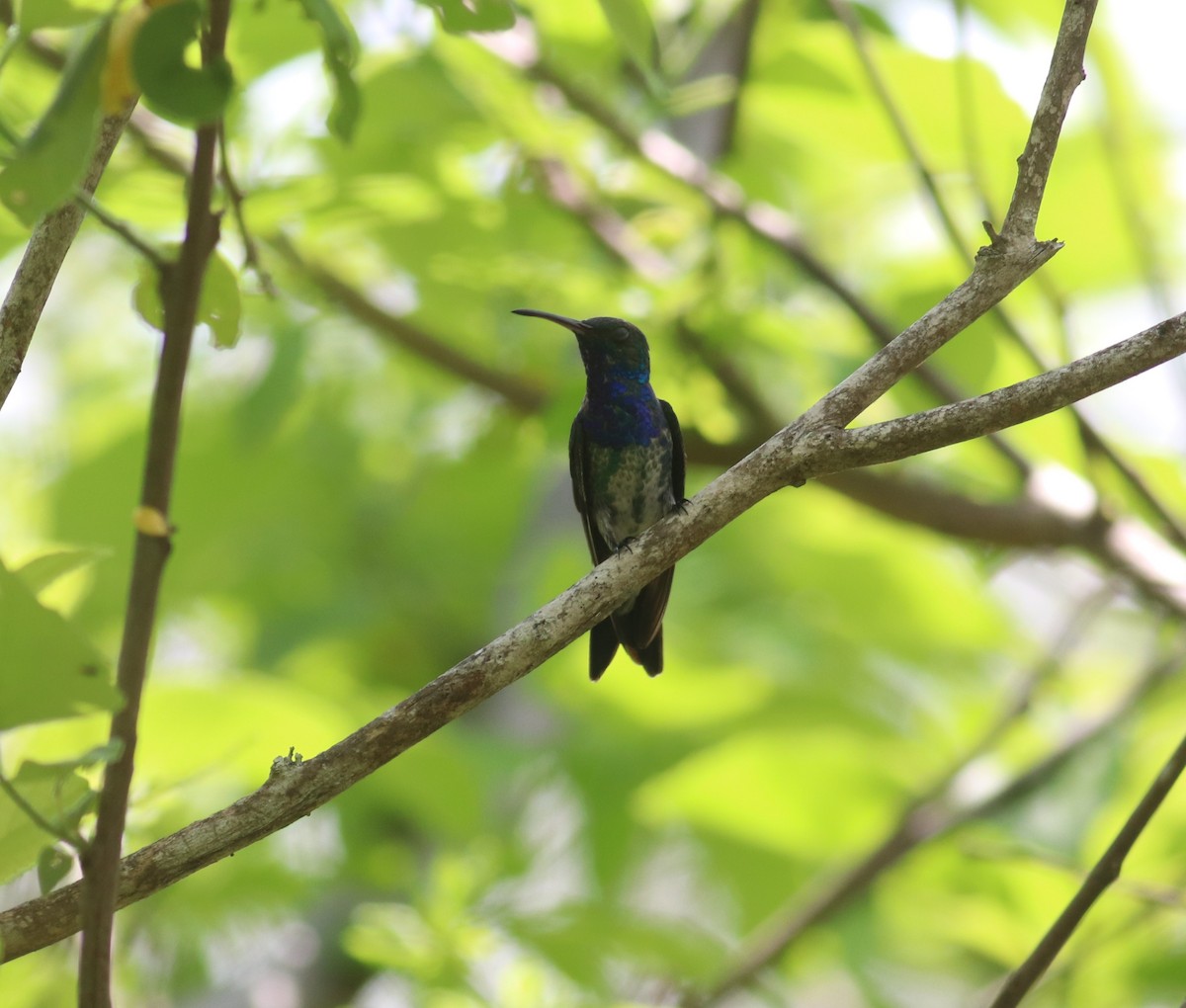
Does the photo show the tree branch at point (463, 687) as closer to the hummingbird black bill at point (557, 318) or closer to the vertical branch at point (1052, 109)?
the vertical branch at point (1052, 109)

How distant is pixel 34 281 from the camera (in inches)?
70.0

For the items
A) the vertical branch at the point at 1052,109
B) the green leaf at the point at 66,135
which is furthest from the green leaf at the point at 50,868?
the vertical branch at the point at 1052,109

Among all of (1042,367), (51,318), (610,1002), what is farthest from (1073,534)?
(51,318)

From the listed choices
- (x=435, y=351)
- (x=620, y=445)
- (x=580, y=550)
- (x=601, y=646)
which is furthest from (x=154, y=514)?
(x=580, y=550)

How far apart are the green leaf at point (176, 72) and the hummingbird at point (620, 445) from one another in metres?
3.16

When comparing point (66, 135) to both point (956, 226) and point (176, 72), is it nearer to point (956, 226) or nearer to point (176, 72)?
point (176, 72)

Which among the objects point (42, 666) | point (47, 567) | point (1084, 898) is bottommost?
point (1084, 898)

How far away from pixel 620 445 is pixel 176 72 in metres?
3.63

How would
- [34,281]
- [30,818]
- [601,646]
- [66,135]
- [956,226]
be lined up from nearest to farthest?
[66,135] < [30,818] < [34,281] < [956,226] < [601,646]

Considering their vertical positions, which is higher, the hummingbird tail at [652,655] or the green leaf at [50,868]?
the hummingbird tail at [652,655]

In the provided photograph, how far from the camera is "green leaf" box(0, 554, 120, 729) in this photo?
1.29 meters

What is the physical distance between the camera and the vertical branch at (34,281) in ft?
5.76

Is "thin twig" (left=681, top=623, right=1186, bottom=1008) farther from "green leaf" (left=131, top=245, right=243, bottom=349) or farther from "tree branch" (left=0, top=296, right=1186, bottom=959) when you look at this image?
"green leaf" (left=131, top=245, right=243, bottom=349)

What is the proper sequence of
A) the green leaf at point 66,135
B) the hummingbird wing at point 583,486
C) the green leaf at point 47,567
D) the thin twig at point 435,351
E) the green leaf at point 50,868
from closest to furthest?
the green leaf at point 66,135
the green leaf at point 47,567
the green leaf at point 50,868
the thin twig at point 435,351
the hummingbird wing at point 583,486
